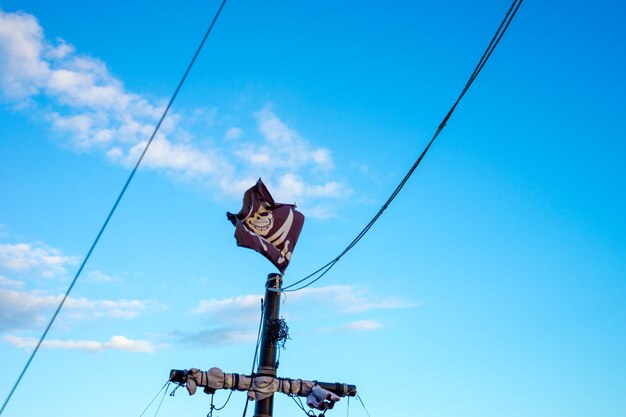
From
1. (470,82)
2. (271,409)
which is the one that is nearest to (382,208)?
(470,82)

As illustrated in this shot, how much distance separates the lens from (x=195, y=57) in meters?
8.27

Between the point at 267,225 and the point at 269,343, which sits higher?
the point at 267,225

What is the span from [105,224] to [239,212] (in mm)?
4695

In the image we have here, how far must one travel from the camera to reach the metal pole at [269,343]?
10844 millimetres

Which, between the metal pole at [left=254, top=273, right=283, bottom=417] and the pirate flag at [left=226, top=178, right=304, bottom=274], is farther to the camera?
the pirate flag at [left=226, top=178, right=304, bottom=274]

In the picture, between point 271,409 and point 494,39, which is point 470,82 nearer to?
point 494,39

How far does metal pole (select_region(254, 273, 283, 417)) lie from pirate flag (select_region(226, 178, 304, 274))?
1.31 ft

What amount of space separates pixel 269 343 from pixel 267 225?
8.65ft

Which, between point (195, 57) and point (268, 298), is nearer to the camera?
point (195, 57)

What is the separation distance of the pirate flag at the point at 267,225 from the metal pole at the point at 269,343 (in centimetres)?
40

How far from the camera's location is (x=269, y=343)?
1138 centimetres

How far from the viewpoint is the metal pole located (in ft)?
35.6

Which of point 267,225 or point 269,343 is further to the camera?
point 267,225

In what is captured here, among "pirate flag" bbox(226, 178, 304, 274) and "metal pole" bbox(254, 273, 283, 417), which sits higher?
"pirate flag" bbox(226, 178, 304, 274)
